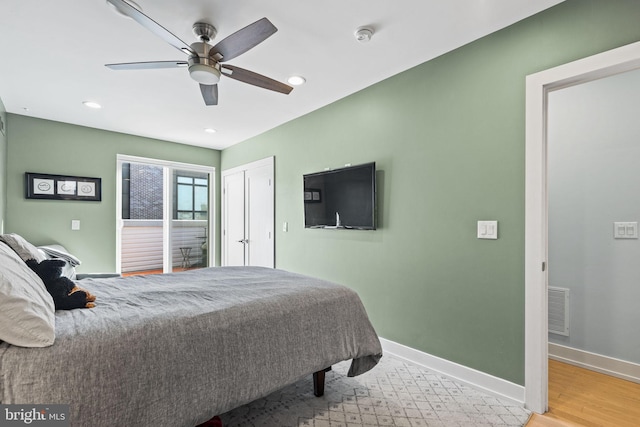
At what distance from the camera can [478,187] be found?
2.25 meters

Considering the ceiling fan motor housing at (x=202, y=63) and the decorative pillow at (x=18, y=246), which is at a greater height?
the ceiling fan motor housing at (x=202, y=63)

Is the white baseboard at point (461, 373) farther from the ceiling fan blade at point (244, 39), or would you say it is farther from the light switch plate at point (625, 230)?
the ceiling fan blade at point (244, 39)

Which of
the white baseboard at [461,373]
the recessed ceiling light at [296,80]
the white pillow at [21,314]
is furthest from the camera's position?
the recessed ceiling light at [296,80]

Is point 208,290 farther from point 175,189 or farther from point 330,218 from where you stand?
point 175,189

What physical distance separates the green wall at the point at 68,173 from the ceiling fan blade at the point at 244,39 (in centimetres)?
337

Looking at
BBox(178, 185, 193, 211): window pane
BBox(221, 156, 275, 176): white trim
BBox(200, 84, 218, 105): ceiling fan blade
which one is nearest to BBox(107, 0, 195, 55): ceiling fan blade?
BBox(200, 84, 218, 105): ceiling fan blade

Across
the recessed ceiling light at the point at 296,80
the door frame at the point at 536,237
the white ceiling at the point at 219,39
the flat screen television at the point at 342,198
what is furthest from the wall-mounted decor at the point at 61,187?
the door frame at the point at 536,237

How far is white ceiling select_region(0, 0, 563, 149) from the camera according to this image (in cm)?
191

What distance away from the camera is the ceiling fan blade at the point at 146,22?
1.46 metres

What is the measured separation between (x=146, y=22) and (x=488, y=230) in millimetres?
2445

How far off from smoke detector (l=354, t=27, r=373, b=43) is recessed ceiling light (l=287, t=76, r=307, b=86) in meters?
0.80

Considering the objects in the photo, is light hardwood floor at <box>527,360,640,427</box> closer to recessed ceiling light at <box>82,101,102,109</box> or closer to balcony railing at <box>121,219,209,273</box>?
recessed ceiling light at <box>82,101,102,109</box>

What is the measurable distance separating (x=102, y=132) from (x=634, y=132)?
5.88 meters

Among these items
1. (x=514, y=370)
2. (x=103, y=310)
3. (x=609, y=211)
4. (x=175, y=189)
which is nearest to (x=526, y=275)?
(x=514, y=370)
